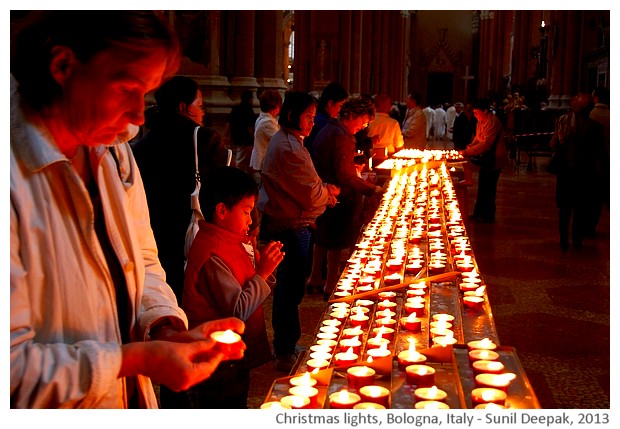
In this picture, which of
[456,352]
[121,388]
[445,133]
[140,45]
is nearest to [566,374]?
[456,352]

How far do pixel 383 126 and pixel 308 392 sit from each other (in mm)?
8231

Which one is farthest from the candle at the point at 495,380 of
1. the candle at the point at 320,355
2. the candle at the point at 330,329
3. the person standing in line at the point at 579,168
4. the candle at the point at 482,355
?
the person standing in line at the point at 579,168

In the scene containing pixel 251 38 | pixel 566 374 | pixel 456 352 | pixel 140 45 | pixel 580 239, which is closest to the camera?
pixel 140 45

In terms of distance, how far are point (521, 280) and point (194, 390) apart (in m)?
4.62

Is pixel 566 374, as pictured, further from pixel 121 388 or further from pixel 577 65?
pixel 577 65

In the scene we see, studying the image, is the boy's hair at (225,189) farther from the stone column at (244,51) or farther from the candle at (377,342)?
the stone column at (244,51)

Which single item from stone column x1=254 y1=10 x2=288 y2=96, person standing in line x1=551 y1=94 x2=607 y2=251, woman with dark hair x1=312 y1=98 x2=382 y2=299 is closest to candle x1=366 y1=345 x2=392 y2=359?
woman with dark hair x1=312 y1=98 x2=382 y2=299

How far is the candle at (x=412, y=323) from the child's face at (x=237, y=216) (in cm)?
76

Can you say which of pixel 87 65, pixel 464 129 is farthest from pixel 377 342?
pixel 464 129

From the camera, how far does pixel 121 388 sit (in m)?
1.70

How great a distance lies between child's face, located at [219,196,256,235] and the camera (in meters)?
3.09

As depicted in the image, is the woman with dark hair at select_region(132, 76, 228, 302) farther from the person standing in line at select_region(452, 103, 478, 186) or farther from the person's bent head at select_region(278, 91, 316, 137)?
the person standing in line at select_region(452, 103, 478, 186)

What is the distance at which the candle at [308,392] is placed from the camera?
201cm

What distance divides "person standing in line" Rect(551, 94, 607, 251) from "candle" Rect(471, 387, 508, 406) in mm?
6993
